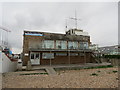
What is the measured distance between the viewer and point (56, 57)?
60.3ft

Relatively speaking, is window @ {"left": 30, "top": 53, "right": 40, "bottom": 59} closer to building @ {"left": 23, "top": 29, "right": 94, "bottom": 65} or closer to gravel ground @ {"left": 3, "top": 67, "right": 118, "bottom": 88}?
building @ {"left": 23, "top": 29, "right": 94, "bottom": 65}

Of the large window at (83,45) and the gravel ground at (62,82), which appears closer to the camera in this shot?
the gravel ground at (62,82)

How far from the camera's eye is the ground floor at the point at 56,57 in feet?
56.3

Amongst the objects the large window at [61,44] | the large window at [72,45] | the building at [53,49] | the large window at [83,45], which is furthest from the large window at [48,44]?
the large window at [83,45]

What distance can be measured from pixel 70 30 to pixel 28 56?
584 inches

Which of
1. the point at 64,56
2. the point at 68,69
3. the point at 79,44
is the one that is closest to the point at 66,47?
the point at 64,56

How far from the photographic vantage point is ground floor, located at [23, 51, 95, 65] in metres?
17.2

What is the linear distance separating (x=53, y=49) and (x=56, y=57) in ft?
6.06

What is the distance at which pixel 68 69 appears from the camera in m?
13.4

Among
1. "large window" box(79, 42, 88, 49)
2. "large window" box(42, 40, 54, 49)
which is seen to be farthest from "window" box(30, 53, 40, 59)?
"large window" box(79, 42, 88, 49)

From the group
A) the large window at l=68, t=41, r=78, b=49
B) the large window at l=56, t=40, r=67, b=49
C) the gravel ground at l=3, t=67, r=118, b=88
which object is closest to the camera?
the gravel ground at l=3, t=67, r=118, b=88

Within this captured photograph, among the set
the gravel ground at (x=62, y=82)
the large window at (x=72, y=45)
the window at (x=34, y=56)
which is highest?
the large window at (x=72, y=45)

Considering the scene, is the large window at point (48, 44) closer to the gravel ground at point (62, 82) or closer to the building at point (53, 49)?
the building at point (53, 49)

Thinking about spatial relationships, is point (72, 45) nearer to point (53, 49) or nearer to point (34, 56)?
point (53, 49)
